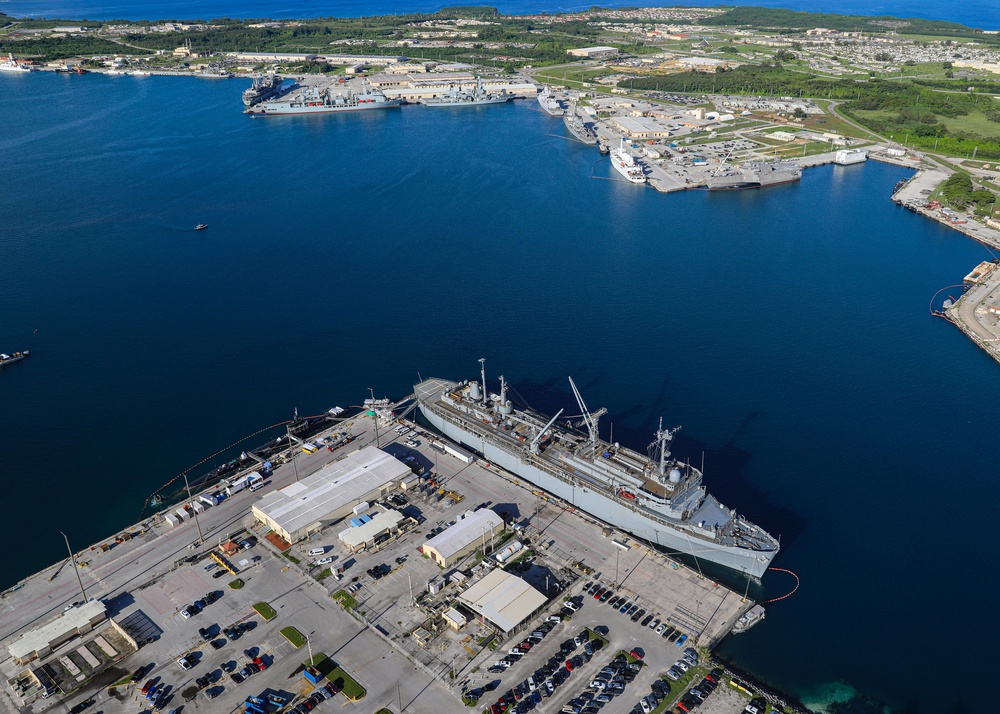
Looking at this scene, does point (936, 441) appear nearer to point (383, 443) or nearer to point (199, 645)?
point (383, 443)

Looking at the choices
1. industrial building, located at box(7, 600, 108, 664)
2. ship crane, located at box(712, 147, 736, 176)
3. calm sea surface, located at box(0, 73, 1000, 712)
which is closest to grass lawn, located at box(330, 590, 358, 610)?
industrial building, located at box(7, 600, 108, 664)

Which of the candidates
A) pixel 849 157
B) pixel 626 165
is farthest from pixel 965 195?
pixel 626 165

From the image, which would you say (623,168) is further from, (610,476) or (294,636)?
(294,636)

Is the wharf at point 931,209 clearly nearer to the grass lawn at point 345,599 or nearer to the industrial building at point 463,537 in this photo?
the industrial building at point 463,537

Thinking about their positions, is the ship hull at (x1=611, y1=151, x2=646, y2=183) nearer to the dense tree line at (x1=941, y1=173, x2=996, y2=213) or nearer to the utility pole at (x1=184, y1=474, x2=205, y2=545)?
the dense tree line at (x1=941, y1=173, x2=996, y2=213)

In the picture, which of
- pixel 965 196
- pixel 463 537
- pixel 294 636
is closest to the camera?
pixel 294 636

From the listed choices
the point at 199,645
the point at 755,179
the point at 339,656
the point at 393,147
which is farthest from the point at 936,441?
the point at 393,147
